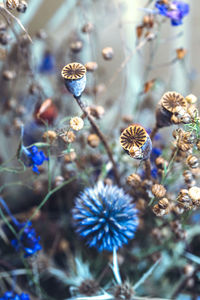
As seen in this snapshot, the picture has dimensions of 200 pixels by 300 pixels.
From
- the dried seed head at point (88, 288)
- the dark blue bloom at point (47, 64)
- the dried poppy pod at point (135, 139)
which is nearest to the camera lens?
the dried poppy pod at point (135, 139)

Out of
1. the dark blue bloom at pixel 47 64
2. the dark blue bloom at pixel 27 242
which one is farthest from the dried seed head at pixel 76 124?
the dark blue bloom at pixel 47 64

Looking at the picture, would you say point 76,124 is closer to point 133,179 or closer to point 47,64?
point 133,179

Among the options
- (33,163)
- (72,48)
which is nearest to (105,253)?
(33,163)

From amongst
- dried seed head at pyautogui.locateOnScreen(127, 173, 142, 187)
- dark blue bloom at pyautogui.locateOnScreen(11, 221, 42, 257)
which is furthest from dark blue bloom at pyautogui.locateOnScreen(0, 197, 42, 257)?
dried seed head at pyautogui.locateOnScreen(127, 173, 142, 187)

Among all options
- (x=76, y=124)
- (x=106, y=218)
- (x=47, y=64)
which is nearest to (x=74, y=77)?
(x=76, y=124)

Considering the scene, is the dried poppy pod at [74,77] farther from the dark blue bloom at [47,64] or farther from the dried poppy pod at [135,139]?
the dark blue bloom at [47,64]

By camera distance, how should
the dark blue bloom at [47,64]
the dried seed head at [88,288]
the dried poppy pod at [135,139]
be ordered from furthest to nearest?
the dark blue bloom at [47,64]
the dried seed head at [88,288]
the dried poppy pod at [135,139]
